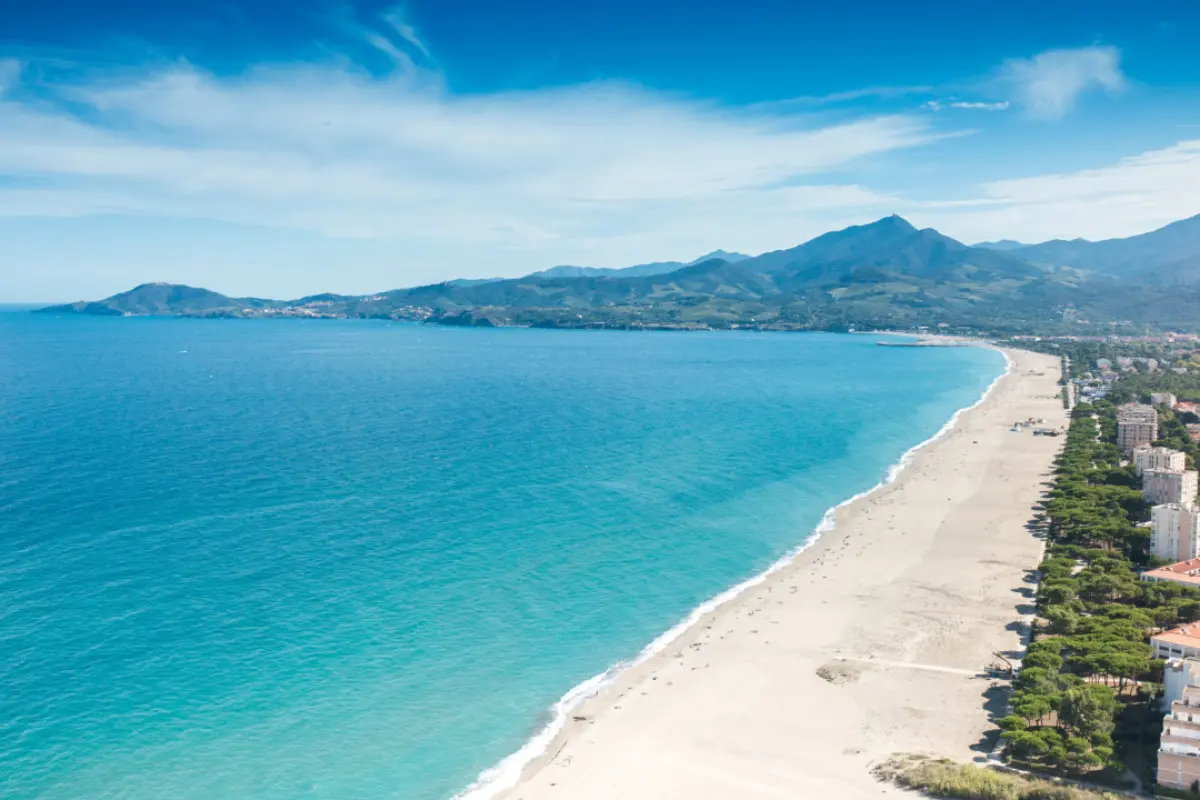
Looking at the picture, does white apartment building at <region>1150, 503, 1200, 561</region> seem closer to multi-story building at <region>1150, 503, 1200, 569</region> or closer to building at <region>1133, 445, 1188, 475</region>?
multi-story building at <region>1150, 503, 1200, 569</region>

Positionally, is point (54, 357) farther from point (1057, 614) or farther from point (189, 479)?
point (1057, 614)

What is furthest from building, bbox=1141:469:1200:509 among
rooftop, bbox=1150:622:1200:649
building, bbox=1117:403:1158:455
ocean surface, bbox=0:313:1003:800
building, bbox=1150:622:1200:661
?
building, bbox=1150:622:1200:661

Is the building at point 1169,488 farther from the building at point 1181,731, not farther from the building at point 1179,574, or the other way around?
the building at point 1181,731

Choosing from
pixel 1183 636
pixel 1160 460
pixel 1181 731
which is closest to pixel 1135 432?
pixel 1160 460

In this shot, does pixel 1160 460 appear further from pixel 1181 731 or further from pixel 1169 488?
pixel 1181 731

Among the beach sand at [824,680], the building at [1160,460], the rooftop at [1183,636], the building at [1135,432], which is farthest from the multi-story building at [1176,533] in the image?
the building at [1135,432]
